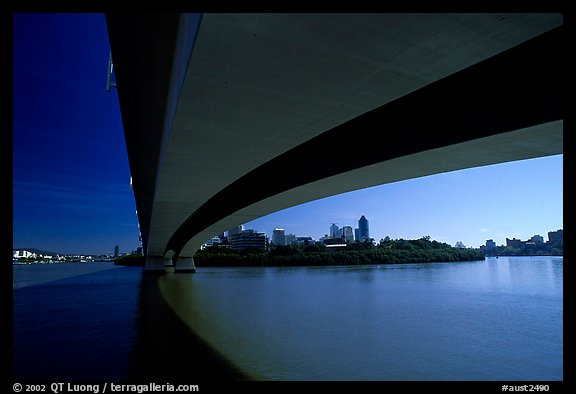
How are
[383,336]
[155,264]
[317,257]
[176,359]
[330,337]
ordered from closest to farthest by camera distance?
1. [176,359]
2. [330,337]
3. [383,336]
4. [155,264]
5. [317,257]

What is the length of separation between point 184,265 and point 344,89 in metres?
58.3

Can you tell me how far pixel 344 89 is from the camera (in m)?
6.68

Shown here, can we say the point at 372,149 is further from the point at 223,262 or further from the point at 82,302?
the point at 223,262

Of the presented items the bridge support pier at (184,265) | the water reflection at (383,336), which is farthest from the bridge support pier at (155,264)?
the water reflection at (383,336)

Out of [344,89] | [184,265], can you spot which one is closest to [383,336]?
[344,89]

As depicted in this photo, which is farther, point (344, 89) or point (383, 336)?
point (383, 336)

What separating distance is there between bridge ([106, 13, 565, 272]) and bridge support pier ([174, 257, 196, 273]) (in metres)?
50.5

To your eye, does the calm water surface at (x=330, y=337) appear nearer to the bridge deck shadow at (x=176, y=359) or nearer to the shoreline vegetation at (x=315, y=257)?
the bridge deck shadow at (x=176, y=359)

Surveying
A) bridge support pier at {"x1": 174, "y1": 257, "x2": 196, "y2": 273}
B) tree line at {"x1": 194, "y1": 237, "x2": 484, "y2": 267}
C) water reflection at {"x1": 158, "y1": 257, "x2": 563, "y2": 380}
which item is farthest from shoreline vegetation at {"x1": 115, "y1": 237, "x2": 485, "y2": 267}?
water reflection at {"x1": 158, "y1": 257, "x2": 563, "y2": 380}

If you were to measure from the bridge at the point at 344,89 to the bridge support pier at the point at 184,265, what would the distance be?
50.5m

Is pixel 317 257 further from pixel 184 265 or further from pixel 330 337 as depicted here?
pixel 330 337

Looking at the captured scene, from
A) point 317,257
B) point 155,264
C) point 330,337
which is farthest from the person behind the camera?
point 317,257

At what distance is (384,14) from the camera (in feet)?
14.7

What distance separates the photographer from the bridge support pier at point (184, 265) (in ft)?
198
